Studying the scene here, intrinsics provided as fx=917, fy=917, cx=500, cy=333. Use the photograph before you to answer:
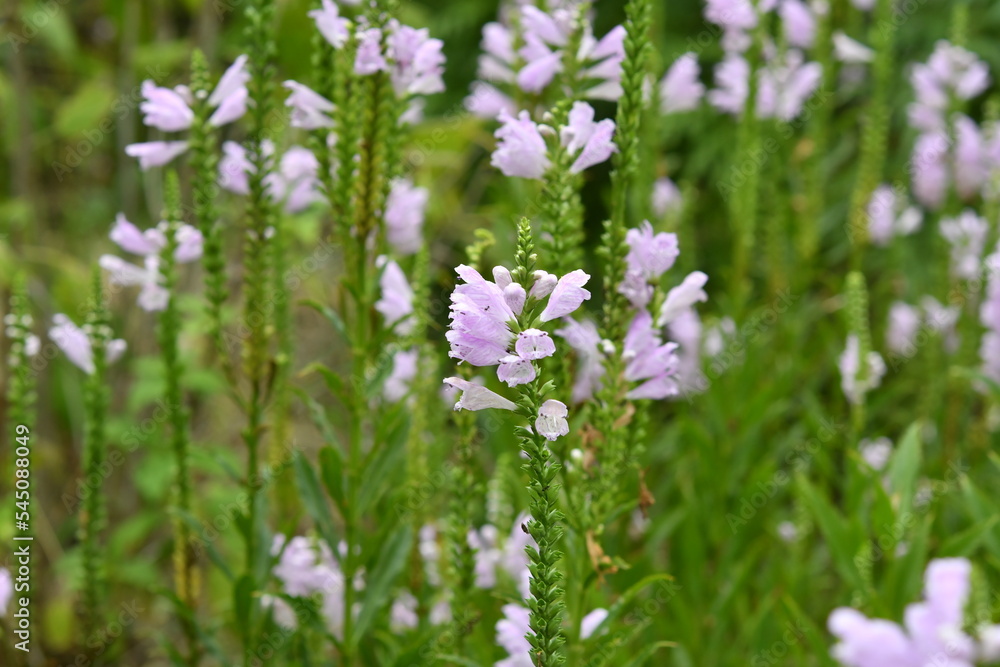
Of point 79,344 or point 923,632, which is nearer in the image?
point 923,632

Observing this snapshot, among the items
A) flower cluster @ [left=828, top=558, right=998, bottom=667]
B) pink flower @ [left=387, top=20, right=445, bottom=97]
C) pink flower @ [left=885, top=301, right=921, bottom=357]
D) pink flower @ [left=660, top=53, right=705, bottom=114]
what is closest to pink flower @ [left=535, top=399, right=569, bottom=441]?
flower cluster @ [left=828, top=558, right=998, bottom=667]

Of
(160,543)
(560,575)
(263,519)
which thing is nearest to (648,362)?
A: (560,575)

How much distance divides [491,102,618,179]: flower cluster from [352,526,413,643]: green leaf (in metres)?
0.81

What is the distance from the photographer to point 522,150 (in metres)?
1.42

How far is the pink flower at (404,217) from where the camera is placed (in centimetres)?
226

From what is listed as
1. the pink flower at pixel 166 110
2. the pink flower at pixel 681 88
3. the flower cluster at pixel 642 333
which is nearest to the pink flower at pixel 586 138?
the flower cluster at pixel 642 333

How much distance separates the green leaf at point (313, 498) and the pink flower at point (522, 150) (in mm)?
716

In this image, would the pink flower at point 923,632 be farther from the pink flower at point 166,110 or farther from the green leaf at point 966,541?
the pink flower at point 166,110

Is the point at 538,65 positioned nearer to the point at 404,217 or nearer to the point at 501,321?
the point at 404,217

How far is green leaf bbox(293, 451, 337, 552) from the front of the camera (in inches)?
69.8

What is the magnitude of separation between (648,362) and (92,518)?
120cm

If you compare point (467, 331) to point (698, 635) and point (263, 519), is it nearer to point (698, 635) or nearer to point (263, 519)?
point (263, 519)

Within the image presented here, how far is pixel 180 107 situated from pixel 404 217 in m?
0.68

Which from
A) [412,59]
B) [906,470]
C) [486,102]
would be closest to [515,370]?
[412,59]
